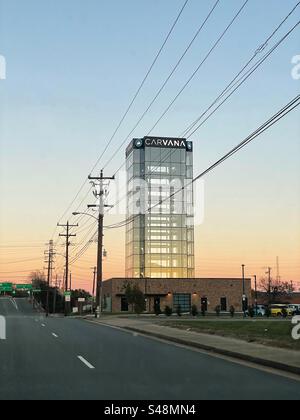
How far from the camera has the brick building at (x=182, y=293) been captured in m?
83.3

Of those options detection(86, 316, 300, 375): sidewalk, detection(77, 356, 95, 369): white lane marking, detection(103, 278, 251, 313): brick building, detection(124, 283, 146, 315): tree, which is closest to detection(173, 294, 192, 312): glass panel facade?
detection(103, 278, 251, 313): brick building

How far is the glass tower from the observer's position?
89.6 m

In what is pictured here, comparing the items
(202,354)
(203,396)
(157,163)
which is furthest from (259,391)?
(157,163)

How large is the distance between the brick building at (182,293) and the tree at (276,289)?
46537 mm

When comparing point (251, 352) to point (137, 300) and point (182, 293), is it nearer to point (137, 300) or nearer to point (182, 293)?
point (137, 300)

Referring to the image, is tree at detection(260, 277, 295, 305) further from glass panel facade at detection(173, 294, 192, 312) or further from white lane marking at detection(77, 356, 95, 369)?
white lane marking at detection(77, 356, 95, 369)

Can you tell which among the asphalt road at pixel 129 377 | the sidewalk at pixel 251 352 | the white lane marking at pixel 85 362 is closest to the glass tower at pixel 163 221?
the sidewalk at pixel 251 352

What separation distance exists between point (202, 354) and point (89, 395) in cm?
847

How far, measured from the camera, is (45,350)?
1808cm

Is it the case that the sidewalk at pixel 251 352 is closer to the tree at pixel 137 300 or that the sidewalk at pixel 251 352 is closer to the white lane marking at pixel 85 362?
the white lane marking at pixel 85 362

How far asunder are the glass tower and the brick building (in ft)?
20.8

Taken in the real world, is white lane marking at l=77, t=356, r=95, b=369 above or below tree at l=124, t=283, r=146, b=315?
below
